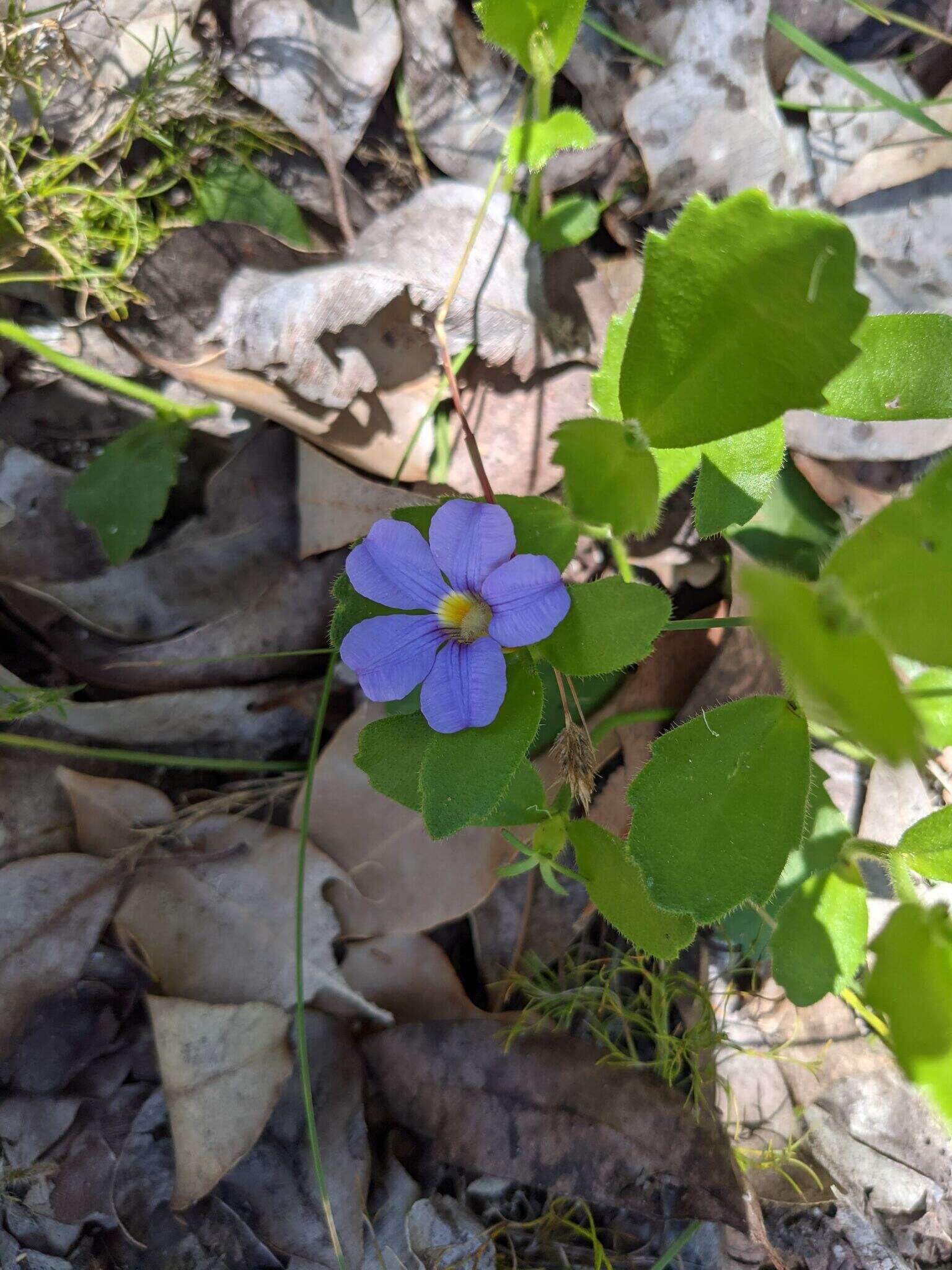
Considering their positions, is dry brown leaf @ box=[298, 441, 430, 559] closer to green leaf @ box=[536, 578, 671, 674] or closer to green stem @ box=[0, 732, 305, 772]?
green stem @ box=[0, 732, 305, 772]

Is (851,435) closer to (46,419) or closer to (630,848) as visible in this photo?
(630,848)

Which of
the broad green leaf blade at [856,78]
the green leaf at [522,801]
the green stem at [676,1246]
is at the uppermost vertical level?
the broad green leaf blade at [856,78]

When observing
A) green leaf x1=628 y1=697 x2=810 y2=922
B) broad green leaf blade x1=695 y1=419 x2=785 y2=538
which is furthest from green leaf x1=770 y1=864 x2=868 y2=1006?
broad green leaf blade x1=695 y1=419 x2=785 y2=538

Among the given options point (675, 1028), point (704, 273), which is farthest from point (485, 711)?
point (675, 1028)

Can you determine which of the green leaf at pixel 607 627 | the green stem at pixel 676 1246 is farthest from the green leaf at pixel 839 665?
the green stem at pixel 676 1246

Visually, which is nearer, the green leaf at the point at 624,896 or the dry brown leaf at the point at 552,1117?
the green leaf at the point at 624,896

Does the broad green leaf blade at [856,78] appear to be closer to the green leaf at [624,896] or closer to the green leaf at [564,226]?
the green leaf at [564,226]
